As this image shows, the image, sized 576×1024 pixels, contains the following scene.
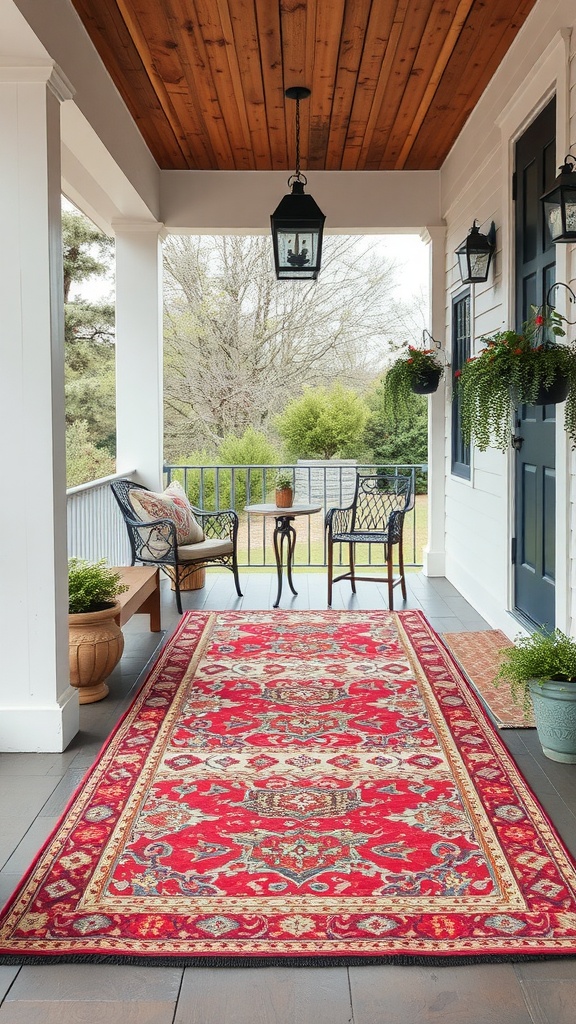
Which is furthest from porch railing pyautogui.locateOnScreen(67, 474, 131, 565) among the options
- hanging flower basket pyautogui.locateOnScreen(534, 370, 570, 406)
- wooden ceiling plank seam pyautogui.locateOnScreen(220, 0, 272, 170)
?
hanging flower basket pyautogui.locateOnScreen(534, 370, 570, 406)

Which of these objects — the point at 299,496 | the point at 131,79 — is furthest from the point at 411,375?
the point at 299,496

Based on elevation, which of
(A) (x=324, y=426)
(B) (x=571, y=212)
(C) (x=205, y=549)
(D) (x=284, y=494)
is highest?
(B) (x=571, y=212)

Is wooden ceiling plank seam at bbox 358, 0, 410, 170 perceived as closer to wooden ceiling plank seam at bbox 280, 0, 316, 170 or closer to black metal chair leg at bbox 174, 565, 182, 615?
wooden ceiling plank seam at bbox 280, 0, 316, 170

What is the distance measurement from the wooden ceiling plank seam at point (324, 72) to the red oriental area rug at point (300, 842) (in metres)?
3.05

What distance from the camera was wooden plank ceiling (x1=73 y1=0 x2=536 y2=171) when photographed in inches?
158

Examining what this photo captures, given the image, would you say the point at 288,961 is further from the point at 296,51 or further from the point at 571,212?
the point at 296,51

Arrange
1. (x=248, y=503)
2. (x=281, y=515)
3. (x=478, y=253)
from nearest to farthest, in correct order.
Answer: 1. (x=478, y=253)
2. (x=281, y=515)
3. (x=248, y=503)

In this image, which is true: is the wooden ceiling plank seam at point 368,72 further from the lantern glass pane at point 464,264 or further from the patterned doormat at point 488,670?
the patterned doormat at point 488,670

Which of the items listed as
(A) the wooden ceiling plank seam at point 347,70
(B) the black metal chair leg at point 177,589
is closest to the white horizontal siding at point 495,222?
(A) the wooden ceiling plank seam at point 347,70

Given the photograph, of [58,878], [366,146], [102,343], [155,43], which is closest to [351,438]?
[102,343]

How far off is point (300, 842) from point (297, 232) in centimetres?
341

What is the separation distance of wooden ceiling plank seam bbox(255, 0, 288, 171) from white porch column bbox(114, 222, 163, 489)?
1118mm

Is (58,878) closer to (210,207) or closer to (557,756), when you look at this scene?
(557,756)

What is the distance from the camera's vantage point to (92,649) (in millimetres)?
3746
